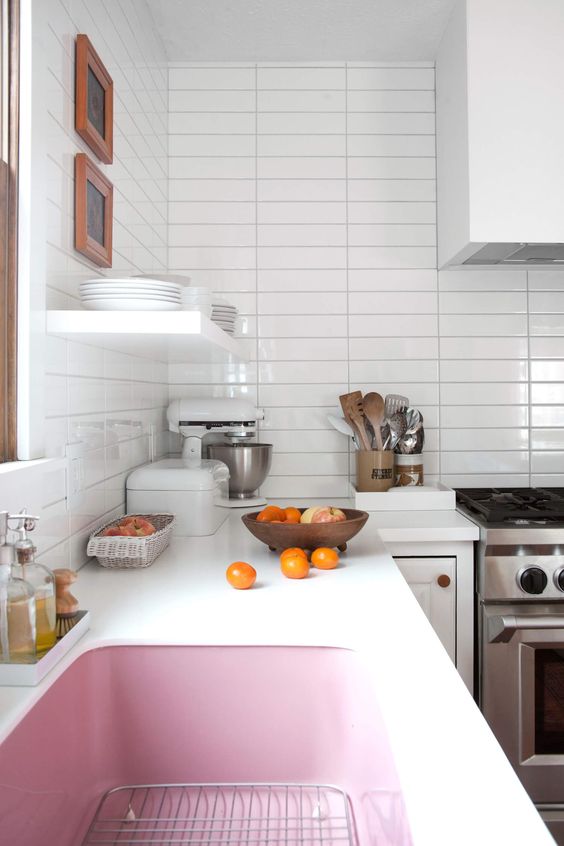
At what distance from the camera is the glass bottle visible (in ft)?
3.29

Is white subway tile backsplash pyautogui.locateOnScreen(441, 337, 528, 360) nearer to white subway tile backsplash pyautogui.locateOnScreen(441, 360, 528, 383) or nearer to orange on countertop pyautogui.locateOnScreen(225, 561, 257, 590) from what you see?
white subway tile backsplash pyautogui.locateOnScreen(441, 360, 528, 383)

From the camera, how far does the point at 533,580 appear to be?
203 centimetres

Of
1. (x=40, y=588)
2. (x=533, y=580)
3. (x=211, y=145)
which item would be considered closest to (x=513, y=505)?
(x=533, y=580)

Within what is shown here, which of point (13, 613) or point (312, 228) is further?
point (312, 228)

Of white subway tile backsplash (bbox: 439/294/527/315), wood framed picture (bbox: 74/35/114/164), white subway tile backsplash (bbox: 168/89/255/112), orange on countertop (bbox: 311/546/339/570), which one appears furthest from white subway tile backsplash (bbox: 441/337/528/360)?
wood framed picture (bbox: 74/35/114/164)

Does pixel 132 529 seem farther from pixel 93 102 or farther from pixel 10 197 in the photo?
pixel 93 102

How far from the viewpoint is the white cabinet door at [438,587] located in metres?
2.13

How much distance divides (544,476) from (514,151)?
1.22m

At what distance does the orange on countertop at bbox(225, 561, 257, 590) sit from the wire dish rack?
388 mm

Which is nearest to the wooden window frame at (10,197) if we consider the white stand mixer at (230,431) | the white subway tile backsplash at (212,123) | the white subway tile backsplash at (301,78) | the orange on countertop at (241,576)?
the orange on countertop at (241,576)

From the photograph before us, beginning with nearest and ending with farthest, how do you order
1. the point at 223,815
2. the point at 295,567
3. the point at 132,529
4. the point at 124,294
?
the point at 223,815, the point at 124,294, the point at 295,567, the point at 132,529

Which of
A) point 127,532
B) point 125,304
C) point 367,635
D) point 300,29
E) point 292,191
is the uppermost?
point 300,29

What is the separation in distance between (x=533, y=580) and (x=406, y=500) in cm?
49

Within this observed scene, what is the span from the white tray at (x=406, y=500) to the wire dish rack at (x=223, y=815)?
1.21 meters
